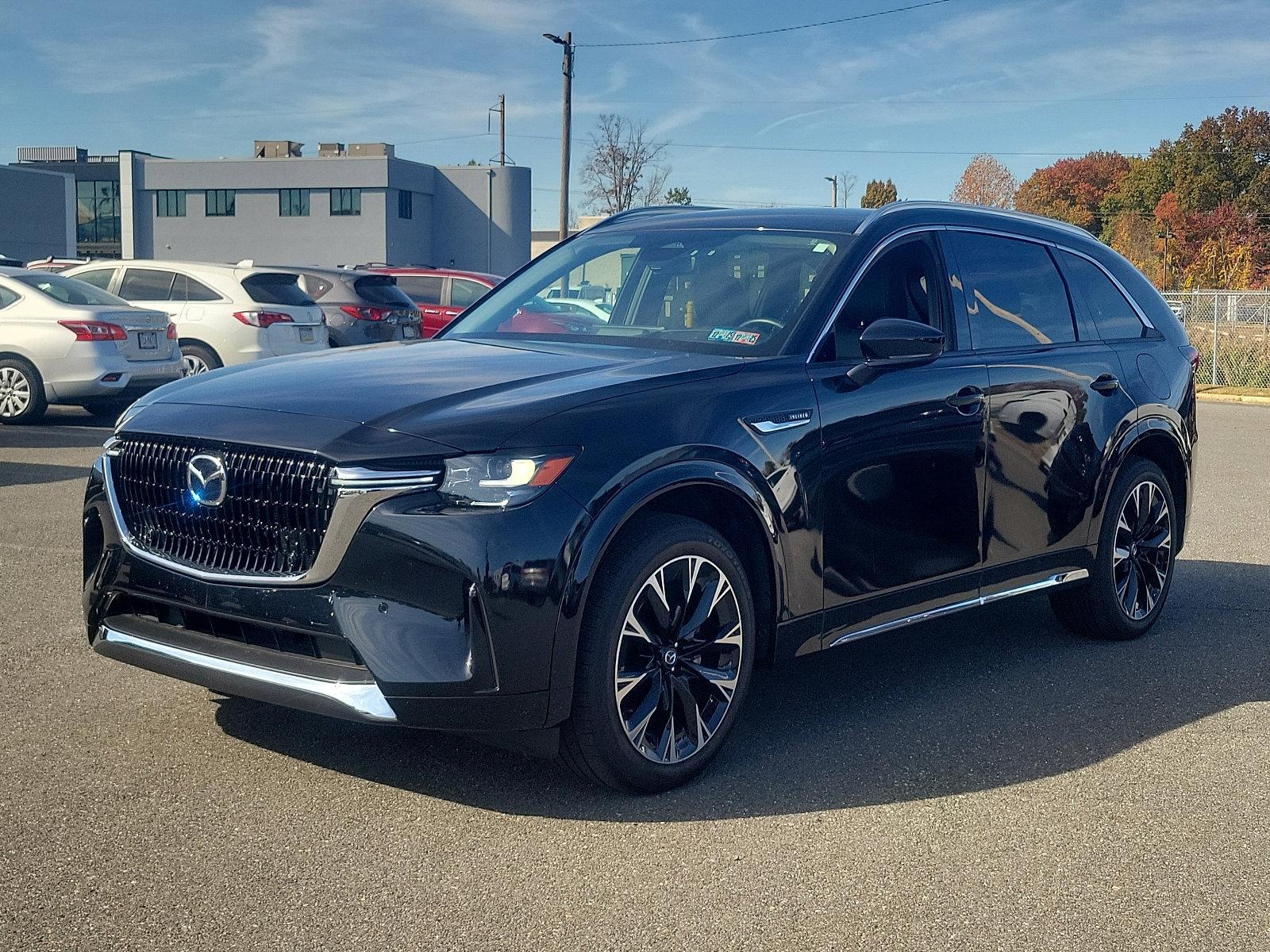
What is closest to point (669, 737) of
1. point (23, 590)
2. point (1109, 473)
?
point (1109, 473)

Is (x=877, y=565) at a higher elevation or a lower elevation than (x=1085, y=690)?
higher

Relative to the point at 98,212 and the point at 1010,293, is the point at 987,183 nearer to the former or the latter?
the point at 98,212

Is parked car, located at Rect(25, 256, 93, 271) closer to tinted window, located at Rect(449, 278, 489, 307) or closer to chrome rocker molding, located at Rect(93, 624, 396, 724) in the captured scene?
tinted window, located at Rect(449, 278, 489, 307)

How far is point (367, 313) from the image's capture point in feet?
61.3

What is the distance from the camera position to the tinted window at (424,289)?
21.9 m

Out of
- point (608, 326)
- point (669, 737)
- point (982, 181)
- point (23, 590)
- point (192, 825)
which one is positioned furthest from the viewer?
point (982, 181)

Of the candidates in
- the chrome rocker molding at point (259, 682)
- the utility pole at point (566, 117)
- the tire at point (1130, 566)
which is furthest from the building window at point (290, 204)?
the chrome rocker molding at point (259, 682)

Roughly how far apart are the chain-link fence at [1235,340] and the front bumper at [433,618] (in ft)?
78.9

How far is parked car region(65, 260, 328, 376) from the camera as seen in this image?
53.9ft

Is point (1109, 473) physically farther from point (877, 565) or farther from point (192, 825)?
point (192, 825)

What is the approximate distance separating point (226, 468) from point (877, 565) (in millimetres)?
2228

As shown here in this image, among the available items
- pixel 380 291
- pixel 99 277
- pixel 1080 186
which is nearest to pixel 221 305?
pixel 99 277

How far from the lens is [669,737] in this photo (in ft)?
14.3

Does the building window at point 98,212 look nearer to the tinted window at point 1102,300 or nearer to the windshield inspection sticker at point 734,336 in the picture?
the tinted window at point 1102,300
